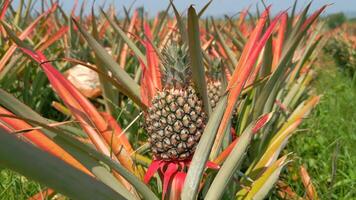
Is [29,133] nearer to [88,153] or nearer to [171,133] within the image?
[88,153]

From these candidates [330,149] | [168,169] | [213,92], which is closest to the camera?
[168,169]

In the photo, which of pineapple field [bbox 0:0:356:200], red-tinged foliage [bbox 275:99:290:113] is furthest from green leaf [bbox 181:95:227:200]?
red-tinged foliage [bbox 275:99:290:113]

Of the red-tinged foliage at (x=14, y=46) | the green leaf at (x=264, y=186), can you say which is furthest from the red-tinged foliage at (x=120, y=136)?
the red-tinged foliage at (x=14, y=46)

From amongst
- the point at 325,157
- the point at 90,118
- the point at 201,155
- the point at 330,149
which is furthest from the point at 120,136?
the point at 330,149

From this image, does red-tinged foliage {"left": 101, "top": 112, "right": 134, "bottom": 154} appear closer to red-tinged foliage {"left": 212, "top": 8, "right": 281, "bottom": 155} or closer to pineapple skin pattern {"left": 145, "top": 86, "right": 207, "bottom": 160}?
pineapple skin pattern {"left": 145, "top": 86, "right": 207, "bottom": 160}

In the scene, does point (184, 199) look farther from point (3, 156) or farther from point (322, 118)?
point (322, 118)

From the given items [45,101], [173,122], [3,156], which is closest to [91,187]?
[3,156]
